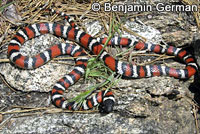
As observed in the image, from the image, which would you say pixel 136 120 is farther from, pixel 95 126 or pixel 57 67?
pixel 57 67

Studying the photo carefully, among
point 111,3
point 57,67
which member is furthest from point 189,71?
point 57,67

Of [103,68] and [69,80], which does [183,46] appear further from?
[69,80]

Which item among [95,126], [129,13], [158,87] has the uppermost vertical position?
[129,13]

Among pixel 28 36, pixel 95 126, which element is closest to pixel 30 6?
pixel 28 36

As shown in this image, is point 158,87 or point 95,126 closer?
point 95,126

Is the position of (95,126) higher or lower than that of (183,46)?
lower

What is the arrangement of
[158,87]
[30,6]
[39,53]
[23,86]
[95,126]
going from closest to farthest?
1. [95,126]
2. [158,87]
3. [23,86]
4. [39,53]
5. [30,6]

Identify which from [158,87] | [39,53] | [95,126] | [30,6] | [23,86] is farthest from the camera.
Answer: [30,6]
